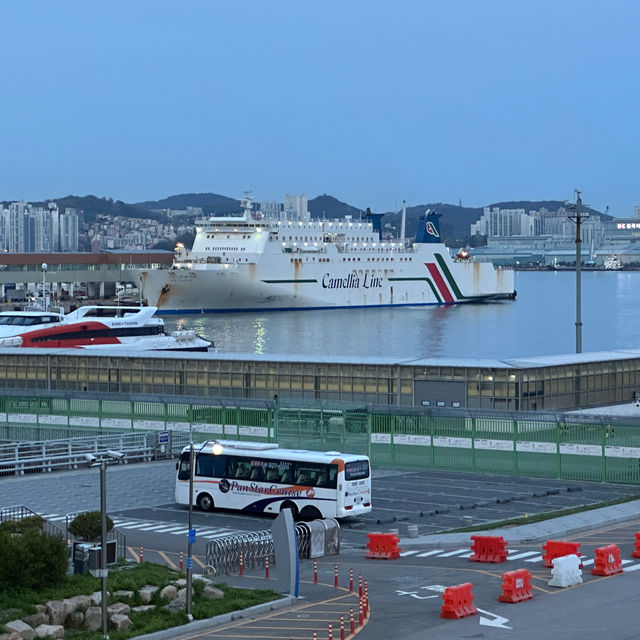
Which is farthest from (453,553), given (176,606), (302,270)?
(302,270)

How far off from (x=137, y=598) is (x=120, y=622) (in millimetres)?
747

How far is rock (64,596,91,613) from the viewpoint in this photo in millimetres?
12328

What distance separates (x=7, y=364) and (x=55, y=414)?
34.7 feet

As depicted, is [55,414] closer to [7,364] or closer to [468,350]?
[7,364]

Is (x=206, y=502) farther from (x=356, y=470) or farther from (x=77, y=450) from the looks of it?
(x=77, y=450)

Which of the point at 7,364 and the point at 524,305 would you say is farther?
the point at 524,305

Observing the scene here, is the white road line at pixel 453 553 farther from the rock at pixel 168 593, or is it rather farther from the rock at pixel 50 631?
the rock at pixel 50 631

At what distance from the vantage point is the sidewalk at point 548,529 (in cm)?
1717

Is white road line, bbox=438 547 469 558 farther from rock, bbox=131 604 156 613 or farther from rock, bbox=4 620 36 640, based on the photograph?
rock, bbox=4 620 36 640

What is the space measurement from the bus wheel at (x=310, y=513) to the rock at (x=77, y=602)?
6.67m

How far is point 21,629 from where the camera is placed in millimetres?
11672

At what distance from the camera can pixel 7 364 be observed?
3947 centimetres

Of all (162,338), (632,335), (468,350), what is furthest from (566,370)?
(632,335)

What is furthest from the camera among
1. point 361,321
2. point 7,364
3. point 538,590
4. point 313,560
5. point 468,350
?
point 361,321
